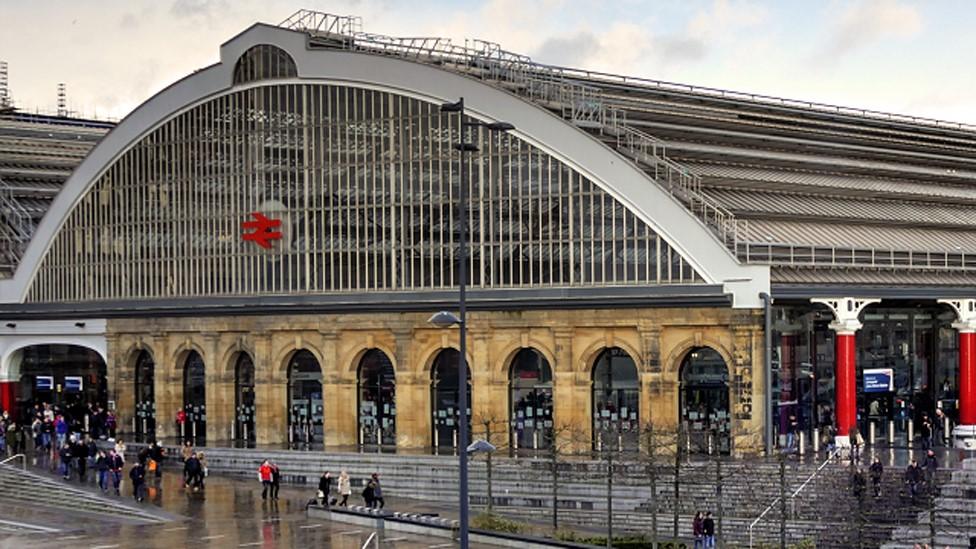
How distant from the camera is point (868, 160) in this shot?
86.9 m

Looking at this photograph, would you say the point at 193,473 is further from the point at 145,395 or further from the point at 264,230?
the point at 145,395

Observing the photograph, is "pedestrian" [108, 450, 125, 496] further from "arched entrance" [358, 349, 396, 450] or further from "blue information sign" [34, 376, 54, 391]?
"blue information sign" [34, 376, 54, 391]

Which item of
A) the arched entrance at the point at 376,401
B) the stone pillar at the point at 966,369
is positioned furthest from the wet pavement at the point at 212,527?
the stone pillar at the point at 966,369

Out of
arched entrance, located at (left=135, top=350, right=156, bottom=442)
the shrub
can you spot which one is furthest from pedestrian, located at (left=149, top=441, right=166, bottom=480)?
the shrub

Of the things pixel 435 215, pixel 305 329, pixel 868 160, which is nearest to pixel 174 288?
pixel 305 329

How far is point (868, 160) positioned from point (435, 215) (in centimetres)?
2367

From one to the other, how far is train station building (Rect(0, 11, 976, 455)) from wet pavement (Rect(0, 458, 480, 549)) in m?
9.94

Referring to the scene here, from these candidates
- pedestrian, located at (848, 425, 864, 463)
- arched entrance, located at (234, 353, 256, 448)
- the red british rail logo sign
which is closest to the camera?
pedestrian, located at (848, 425, 864, 463)

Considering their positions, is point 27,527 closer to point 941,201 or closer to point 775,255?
point 775,255

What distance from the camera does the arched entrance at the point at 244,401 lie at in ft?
279

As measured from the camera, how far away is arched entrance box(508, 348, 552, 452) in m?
73.7

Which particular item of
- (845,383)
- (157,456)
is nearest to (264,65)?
(157,456)

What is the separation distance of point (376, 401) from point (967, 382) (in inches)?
1025

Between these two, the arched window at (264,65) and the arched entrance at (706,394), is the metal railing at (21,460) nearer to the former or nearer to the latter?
the arched window at (264,65)
